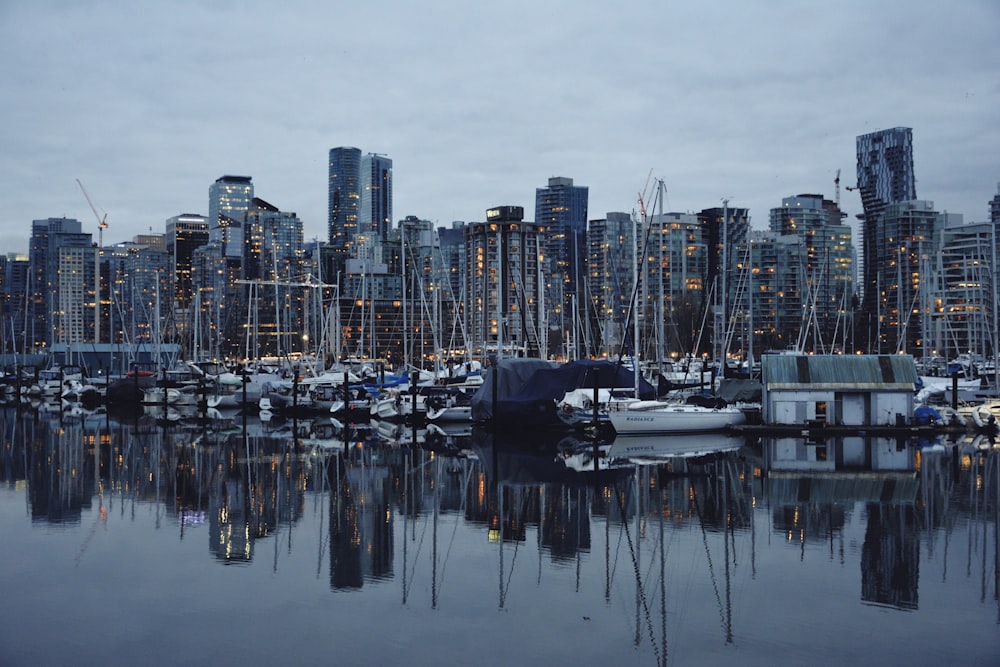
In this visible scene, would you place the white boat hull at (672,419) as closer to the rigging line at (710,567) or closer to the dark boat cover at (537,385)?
the dark boat cover at (537,385)

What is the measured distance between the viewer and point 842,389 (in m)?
52.6

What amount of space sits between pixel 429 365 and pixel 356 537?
12136cm

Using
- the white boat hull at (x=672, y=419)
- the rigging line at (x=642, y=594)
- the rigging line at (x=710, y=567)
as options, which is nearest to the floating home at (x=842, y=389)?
the white boat hull at (x=672, y=419)

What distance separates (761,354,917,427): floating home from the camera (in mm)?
52656

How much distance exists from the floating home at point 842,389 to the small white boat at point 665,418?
283 centimetres

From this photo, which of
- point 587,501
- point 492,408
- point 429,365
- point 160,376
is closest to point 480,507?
point 587,501

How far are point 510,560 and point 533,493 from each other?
9.84 metres

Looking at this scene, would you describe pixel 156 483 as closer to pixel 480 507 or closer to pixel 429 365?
pixel 480 507

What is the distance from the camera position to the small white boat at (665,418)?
5281 centimetres

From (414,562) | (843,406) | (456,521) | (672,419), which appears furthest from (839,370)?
(414,562)

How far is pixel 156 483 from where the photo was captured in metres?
40.2

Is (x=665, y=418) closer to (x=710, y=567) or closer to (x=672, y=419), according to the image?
(x=672, y=419)

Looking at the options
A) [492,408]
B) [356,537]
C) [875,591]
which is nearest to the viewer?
[875,591]

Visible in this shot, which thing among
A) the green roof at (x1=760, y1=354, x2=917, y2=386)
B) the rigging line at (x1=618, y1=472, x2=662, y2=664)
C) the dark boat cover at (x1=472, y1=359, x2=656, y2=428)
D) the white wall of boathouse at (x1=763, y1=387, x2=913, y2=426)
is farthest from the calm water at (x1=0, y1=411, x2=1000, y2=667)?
the dark boat cover at (x1=472, y1=359, x2=656, y2=428)
